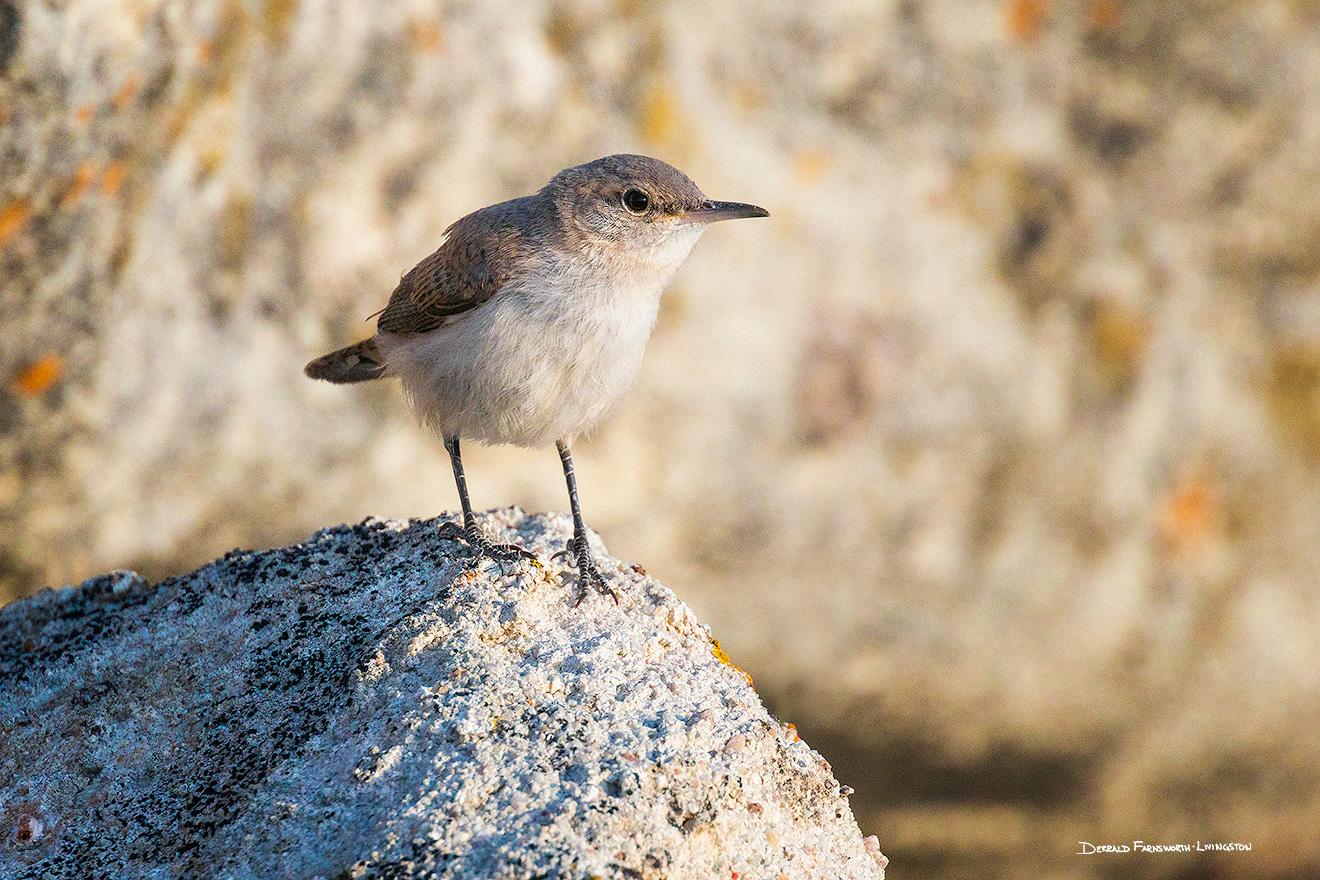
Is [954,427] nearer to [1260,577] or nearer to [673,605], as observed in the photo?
[1260,577]

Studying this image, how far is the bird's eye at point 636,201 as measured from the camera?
472cm

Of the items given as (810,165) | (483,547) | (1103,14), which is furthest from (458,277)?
(1103,14)

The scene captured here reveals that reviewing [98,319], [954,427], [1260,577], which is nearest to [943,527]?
[954,427]

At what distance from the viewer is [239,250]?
654 cm

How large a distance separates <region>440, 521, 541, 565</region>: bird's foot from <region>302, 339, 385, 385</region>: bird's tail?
150 centimetres

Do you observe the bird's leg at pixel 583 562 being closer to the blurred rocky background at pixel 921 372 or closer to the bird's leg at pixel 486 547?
the bird's leg at pixel 486 547

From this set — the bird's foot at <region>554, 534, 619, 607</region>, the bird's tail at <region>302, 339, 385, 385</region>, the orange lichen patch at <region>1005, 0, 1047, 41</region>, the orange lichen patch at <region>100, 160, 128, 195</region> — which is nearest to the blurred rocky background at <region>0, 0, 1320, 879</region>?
the orange lichen patch at <region>1005, 0, 1047, 41</region>

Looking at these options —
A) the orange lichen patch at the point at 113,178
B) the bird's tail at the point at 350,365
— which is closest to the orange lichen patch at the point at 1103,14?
the bird's tail at the point at 350,365

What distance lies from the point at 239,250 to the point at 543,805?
4720mm

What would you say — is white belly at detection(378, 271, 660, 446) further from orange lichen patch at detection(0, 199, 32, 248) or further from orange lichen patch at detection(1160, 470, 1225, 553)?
orange lichen patch at detection(1160, 470, 1225, 553)

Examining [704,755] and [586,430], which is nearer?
[704,755]

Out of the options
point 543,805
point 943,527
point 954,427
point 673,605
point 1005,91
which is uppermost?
point 1005,91

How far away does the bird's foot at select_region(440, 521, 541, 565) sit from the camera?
3729mm

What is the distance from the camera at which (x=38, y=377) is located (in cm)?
604
